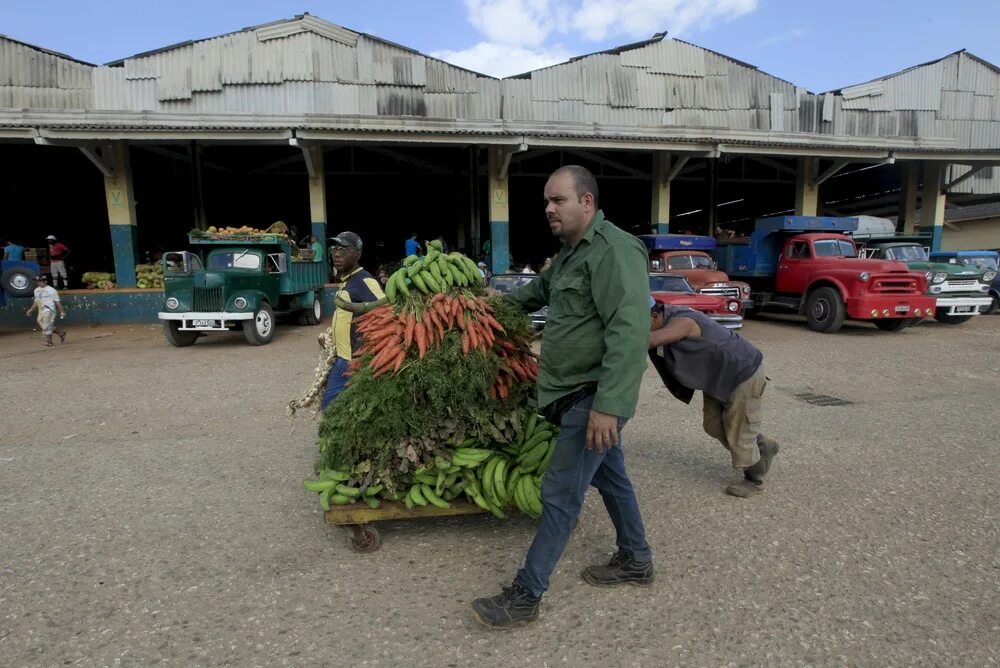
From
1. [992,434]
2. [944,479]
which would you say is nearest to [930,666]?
[944,479]

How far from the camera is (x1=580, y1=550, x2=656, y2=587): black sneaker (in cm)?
288

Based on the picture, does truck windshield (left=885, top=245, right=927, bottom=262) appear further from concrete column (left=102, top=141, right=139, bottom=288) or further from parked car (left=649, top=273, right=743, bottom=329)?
concrete column (left=102, top=141, right=139, bottom=288)

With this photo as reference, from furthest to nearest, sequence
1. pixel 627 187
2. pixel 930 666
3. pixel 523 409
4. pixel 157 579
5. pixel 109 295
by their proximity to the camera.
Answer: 1. pixel 627 187
2. pixel 109 295
3. pixel 523 409
4. pixel 157 579
5. pixel 930 666

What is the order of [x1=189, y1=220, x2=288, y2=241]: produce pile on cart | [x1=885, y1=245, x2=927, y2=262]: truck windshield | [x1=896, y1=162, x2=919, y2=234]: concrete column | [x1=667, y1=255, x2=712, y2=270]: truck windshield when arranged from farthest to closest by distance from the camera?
1. [x1=896, y1=162, x2=919, y2=234]: concrete column
2. [x1=885, y1=245, x2=927, y2=262]: truck windshield
3. [x1=667, y1=255, x2=712, y2=270]: truck windshield
4. [x1=189, y1=220, x2=288, y2=241]: produce pile on cart

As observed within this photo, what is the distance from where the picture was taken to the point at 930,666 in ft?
7.60

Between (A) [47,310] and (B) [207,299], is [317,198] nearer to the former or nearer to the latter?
(B) [207,299]

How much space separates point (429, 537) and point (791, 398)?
514 cm

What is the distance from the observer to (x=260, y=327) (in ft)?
36.0

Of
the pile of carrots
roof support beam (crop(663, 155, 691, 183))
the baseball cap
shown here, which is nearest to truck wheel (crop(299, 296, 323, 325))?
the baseball cap

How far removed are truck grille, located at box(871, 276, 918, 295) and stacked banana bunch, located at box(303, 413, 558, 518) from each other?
423 inches

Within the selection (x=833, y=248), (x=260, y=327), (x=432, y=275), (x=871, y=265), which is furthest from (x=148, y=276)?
(x=871, y=265)

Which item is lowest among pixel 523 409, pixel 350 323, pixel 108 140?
pixel 523 409

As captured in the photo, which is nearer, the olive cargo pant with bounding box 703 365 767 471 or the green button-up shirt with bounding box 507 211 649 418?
the green button-up shirt with bounding box 507 211 649 418

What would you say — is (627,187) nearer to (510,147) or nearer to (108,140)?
(510,147)
